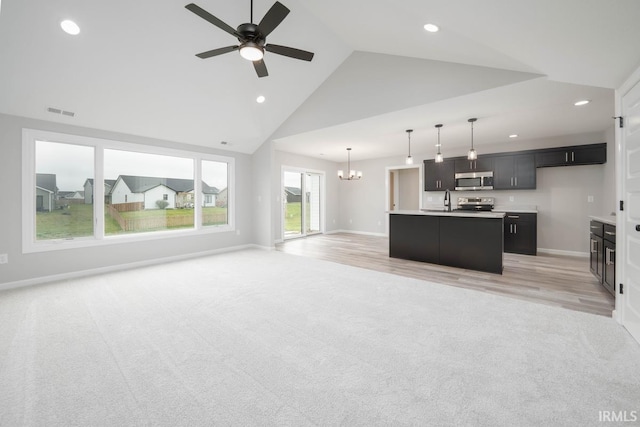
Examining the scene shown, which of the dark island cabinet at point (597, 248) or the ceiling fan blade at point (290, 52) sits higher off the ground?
the ceiling fan blade at point (290, 52)

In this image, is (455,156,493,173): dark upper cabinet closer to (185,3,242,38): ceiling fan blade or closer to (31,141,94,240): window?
(185,3,242,38): ceiling fan blade

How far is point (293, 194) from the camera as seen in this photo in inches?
323

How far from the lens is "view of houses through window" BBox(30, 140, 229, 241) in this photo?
160 inches

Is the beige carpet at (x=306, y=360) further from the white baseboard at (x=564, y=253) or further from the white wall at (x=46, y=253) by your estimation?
the white baseboard at (x=564, y=253)

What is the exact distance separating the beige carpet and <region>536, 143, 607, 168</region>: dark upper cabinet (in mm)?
4114

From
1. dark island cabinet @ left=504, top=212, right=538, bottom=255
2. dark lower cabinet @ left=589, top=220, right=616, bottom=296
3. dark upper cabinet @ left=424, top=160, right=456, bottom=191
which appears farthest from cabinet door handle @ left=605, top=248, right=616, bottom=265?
dark upper cabinet @ left=424, top=160, right=456, bottom=191

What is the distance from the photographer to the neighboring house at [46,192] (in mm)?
3930

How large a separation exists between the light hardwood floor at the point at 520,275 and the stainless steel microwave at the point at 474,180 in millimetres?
1756

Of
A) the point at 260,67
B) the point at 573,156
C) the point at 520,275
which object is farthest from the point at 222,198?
the point at 573,156

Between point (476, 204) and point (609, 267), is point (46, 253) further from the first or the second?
point (476, 204)

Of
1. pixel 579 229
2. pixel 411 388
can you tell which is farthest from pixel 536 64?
pixel 579 229

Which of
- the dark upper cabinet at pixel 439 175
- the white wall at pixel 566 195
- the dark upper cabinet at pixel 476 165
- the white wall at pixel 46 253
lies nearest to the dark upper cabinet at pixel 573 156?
the white wall at pixel 566 195

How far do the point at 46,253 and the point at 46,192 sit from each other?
0.93 m
